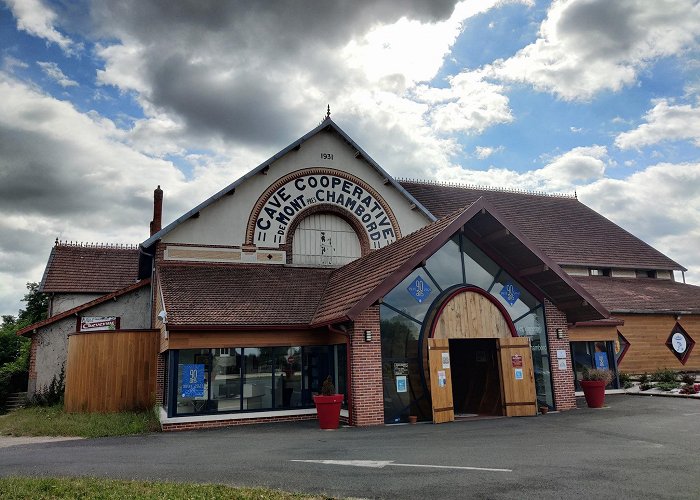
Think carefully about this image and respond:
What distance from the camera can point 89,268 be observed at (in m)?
25.1

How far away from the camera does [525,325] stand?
45.6 feet

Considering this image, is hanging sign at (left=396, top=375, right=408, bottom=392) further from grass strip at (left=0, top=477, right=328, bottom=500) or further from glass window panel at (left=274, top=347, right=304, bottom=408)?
grass strip at (left=0, top=477, right=328, bottom=500)

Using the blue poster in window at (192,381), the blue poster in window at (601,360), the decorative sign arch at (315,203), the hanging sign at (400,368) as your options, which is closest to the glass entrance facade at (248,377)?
the blue poster in window at (192,381)

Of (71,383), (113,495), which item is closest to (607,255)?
(71,383)

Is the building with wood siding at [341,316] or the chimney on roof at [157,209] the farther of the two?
the chimney on roof at [157,209]

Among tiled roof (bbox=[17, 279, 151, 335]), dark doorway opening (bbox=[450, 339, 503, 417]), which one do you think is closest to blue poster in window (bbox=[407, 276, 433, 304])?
dark doorway opening (bbox=[450, 339, 503, 417])

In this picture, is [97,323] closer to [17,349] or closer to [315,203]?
[315,203]

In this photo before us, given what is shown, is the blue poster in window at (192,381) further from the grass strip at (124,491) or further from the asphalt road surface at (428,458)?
the grass strip at (124,491)

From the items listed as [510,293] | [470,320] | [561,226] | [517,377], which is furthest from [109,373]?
[561,226]

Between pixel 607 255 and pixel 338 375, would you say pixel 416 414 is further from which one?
pixel 607 255

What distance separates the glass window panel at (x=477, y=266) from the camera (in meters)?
13.5

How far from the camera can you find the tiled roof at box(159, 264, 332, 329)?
44.9 feet

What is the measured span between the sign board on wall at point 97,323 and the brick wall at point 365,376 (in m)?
12.3

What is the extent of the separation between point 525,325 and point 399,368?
3.80 metres
